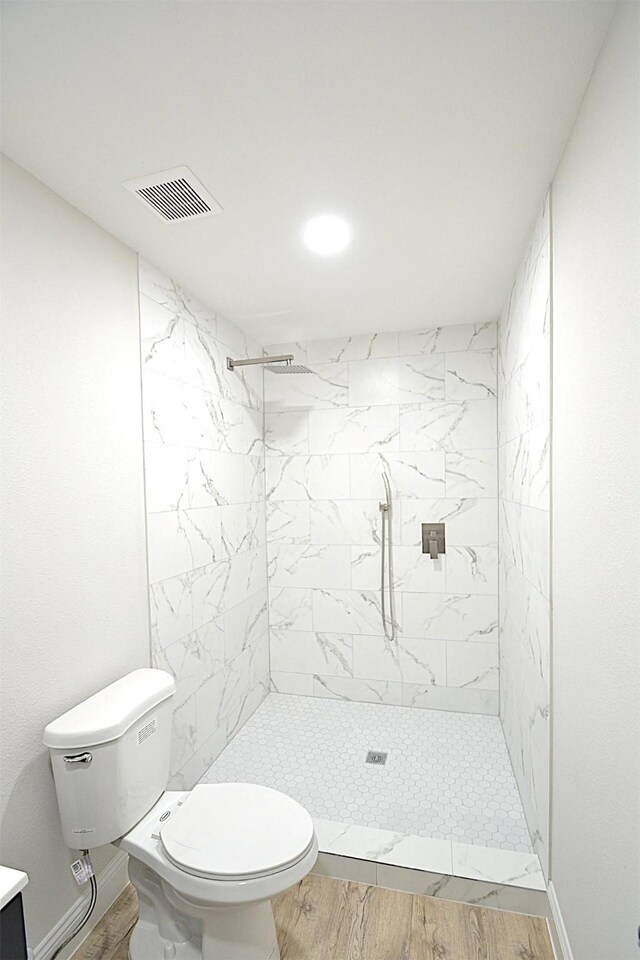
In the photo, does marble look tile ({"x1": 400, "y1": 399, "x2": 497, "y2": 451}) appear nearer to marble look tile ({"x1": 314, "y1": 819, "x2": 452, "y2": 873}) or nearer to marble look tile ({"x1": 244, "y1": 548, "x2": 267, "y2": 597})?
marble look tile ({"x1": 244, "y1": 548, "x2": 267, "y2": 597})

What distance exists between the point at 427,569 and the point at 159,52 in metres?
2.63

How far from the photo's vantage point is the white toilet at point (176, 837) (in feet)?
4.33

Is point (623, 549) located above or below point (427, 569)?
above

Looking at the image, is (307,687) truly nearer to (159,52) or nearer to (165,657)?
(165,657)

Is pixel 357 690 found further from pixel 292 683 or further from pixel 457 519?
pixel 457 519

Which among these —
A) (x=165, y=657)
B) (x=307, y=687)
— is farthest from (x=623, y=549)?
(x=307, y=687)

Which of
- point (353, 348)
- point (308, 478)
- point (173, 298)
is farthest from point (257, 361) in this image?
point (308, 478)

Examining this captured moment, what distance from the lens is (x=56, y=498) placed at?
1.52 m

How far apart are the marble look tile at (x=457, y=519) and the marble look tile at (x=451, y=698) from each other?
88 cm

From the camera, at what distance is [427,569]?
9.82 feet

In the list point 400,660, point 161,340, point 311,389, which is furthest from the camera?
point 311,389

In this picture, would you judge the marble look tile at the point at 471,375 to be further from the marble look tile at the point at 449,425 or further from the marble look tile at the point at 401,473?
the marble look tile at the point at 401,473

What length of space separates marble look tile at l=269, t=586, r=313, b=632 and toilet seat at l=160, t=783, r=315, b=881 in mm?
1586

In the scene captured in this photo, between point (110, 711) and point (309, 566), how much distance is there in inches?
70.0
